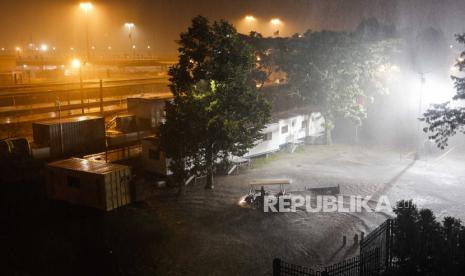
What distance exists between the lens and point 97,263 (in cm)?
1642

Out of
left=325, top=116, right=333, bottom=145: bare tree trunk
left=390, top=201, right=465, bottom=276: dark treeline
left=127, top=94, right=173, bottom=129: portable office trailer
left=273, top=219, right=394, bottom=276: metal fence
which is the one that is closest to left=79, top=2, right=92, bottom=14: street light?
left=127, top=94, right=173, bottom=129: portable office trailer

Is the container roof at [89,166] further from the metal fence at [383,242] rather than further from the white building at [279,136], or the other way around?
the metal fence at [383,242]

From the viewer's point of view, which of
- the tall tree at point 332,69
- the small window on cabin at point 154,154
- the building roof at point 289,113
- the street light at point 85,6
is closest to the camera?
the small window on cabin at point 154,154

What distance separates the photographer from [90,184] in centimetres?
2205

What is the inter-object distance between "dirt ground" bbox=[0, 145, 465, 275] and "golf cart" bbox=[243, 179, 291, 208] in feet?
2.30

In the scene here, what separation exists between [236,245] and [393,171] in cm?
1821

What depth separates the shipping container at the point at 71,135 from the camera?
101ft

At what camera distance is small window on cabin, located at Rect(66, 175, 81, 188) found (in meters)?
22.6

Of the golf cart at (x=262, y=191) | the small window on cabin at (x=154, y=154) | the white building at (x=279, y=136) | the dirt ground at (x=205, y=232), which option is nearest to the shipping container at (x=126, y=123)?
the white building at (x=279, y=136)

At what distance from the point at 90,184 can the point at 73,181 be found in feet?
4.86

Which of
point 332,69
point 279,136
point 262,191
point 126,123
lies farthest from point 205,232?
point 332,69

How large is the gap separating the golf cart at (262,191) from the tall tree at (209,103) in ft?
8.16

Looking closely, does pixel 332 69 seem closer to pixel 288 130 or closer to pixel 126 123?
pixel 288 130

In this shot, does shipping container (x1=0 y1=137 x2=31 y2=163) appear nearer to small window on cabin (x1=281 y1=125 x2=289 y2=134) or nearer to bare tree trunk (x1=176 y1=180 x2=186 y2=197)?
bare tree trunk (x1=176 y1=180 x2=186 y2=197)
